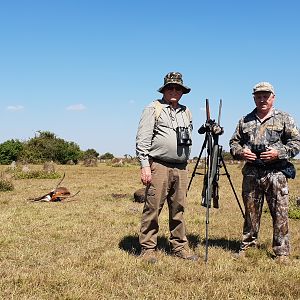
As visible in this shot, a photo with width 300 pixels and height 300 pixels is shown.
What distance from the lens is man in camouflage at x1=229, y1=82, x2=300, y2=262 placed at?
240 inches

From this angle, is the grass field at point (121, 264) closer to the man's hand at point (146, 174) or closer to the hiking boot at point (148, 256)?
the hiking boot at point (148, 256)

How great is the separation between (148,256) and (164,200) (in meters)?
0.86

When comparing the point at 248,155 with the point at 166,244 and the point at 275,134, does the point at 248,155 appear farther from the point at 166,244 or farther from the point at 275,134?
the point at 166,244

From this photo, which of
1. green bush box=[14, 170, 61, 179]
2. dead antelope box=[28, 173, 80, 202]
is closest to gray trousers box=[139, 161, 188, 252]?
dead antelope box=[28, 173, 80, 202]

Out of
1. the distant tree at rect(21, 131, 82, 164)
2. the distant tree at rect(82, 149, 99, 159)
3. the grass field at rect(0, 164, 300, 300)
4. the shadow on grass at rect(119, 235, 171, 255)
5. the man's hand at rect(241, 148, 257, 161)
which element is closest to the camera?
the grass field at rect(0, 164, 300, 300)

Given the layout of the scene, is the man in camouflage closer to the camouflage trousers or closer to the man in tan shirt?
the camouflage trousers

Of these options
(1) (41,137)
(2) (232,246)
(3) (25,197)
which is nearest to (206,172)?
(2) (232,246)

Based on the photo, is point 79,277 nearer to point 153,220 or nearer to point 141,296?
point 141,296

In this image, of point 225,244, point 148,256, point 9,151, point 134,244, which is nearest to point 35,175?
point 134,244

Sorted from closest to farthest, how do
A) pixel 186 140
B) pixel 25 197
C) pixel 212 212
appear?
1. pixel 186 140
2. pixel 212 212
3. pixel 25 197

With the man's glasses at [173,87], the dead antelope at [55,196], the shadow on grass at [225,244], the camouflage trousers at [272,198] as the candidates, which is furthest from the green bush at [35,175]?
the camouflage trousers at [272,198]

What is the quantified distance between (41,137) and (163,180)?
4947 cm

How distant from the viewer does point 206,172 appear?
655 centimetres

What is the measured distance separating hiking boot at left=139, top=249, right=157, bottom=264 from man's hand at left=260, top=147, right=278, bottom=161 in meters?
2.15
